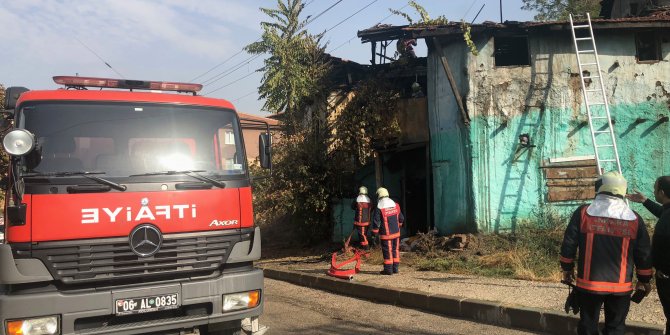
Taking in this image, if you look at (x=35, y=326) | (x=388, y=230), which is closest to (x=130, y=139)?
(x=35, y=326)

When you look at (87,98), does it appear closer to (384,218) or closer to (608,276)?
(608,276)

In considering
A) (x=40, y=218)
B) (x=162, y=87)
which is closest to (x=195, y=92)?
(x=162, y=87)

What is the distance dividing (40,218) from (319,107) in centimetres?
1156

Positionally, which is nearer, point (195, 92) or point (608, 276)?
point (608, 276)

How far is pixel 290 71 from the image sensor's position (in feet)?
48.7

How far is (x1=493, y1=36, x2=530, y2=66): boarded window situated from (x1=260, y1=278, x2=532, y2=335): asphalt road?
6511 mm

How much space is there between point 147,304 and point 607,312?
3.77 m

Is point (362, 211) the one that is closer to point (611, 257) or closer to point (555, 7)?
point (611, 257)

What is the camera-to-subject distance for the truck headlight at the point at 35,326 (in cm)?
391

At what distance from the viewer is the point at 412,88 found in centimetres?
1363

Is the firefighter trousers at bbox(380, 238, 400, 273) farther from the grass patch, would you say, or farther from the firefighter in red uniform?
the firefighter in red uniform

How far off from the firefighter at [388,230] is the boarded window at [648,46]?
659 centimetres

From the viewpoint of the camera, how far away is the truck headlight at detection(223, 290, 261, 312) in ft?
15.3

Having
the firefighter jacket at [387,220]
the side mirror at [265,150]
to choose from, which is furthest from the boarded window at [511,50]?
the side mirror at [265,150]
